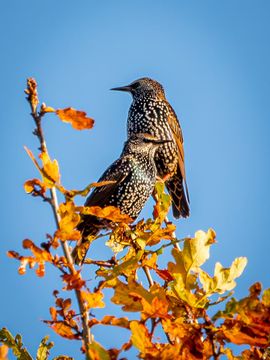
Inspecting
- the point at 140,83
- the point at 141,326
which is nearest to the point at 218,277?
the point at 141,326

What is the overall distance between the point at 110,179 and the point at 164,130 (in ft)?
7.04

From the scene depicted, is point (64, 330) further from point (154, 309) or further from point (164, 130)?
point (164, 130)

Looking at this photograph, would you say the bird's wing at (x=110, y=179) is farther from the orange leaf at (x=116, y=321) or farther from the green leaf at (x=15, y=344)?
the orange leaf at (x=116, y=321)

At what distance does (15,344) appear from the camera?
206 cm

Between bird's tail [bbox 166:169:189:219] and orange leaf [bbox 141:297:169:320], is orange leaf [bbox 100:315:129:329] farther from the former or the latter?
bird's tail [bbox 166:169:189:219]

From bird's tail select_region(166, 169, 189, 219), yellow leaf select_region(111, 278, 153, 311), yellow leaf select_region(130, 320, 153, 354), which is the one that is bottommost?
yellow leaf select_region(130, 320, 153, 354)

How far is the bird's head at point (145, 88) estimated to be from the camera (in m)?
7.73

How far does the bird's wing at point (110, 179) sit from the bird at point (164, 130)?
152 centimetres

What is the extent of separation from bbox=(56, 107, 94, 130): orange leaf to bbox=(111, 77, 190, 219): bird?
5.12 meters

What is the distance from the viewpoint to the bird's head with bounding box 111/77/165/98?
773 centimetres

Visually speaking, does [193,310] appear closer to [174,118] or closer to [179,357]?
[179,357]

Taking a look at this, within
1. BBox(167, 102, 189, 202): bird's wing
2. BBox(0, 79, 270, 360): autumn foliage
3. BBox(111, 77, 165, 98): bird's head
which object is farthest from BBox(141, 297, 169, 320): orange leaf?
BBox(111, 77, 165, 98): bird's head

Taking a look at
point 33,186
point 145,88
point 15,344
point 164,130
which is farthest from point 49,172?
point 145,88

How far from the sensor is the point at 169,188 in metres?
7.48
